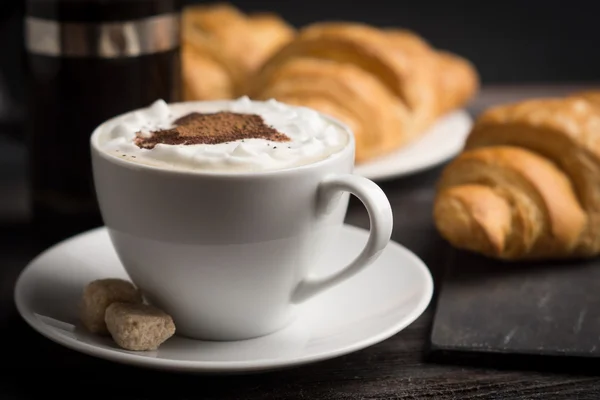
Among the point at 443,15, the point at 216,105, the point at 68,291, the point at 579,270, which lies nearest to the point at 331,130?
the point at 216,105

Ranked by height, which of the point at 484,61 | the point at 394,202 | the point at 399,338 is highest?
the point at 399,338

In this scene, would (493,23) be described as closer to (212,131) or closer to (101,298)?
(212,131)

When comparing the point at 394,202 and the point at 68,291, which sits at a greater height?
the point at 68,291

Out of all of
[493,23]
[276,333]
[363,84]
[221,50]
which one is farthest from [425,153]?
[493,23]

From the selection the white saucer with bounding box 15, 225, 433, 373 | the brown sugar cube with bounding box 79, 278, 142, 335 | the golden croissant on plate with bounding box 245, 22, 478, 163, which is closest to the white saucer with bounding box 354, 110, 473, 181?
the golden croissant on plate with bounding box 245, 22, 478, 163

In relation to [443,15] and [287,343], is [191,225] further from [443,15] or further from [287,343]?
[443,15]

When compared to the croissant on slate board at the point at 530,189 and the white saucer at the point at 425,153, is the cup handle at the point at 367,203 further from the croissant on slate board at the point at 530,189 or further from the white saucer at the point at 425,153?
the white saucer at the point at 425,153
